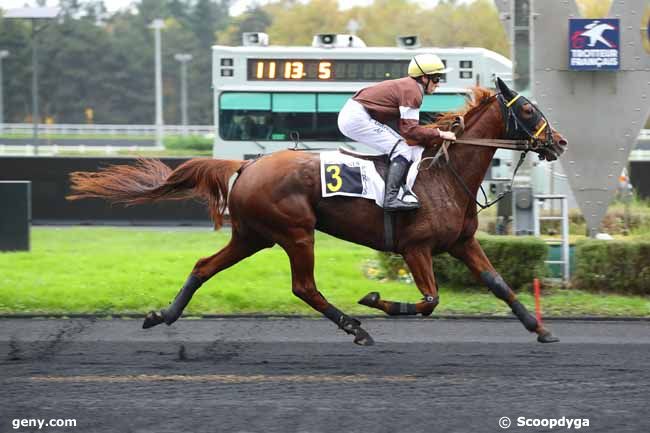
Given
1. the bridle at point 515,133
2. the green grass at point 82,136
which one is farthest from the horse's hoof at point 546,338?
the green grass at point 82,136

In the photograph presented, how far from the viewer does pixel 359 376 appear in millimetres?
6746

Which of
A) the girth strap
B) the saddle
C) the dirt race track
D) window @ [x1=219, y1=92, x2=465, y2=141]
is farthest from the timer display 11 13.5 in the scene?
the girth strap

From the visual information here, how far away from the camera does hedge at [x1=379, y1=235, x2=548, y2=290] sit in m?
10.4

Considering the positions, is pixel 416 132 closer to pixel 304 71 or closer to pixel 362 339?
pixel 362 339

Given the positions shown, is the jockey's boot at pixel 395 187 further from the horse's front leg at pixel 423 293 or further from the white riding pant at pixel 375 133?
the horse's front leg at pixel 423 293

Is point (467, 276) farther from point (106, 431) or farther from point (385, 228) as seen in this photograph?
point (106, 431)

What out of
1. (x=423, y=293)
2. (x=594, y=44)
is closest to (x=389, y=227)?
(x=423, y=293)

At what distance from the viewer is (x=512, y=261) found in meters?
10.4

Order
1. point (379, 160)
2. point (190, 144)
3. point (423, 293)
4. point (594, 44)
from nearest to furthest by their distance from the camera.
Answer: point (423, 293)
point (379, 160)
point (594, 44)
point (190, 144)

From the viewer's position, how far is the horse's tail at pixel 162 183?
27.7 ft

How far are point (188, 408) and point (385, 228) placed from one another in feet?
8.19

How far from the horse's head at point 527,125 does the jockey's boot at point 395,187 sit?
36.9 inches

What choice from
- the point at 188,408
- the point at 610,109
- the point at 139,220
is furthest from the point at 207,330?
the point at 139,220

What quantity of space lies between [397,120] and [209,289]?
3.37 m
